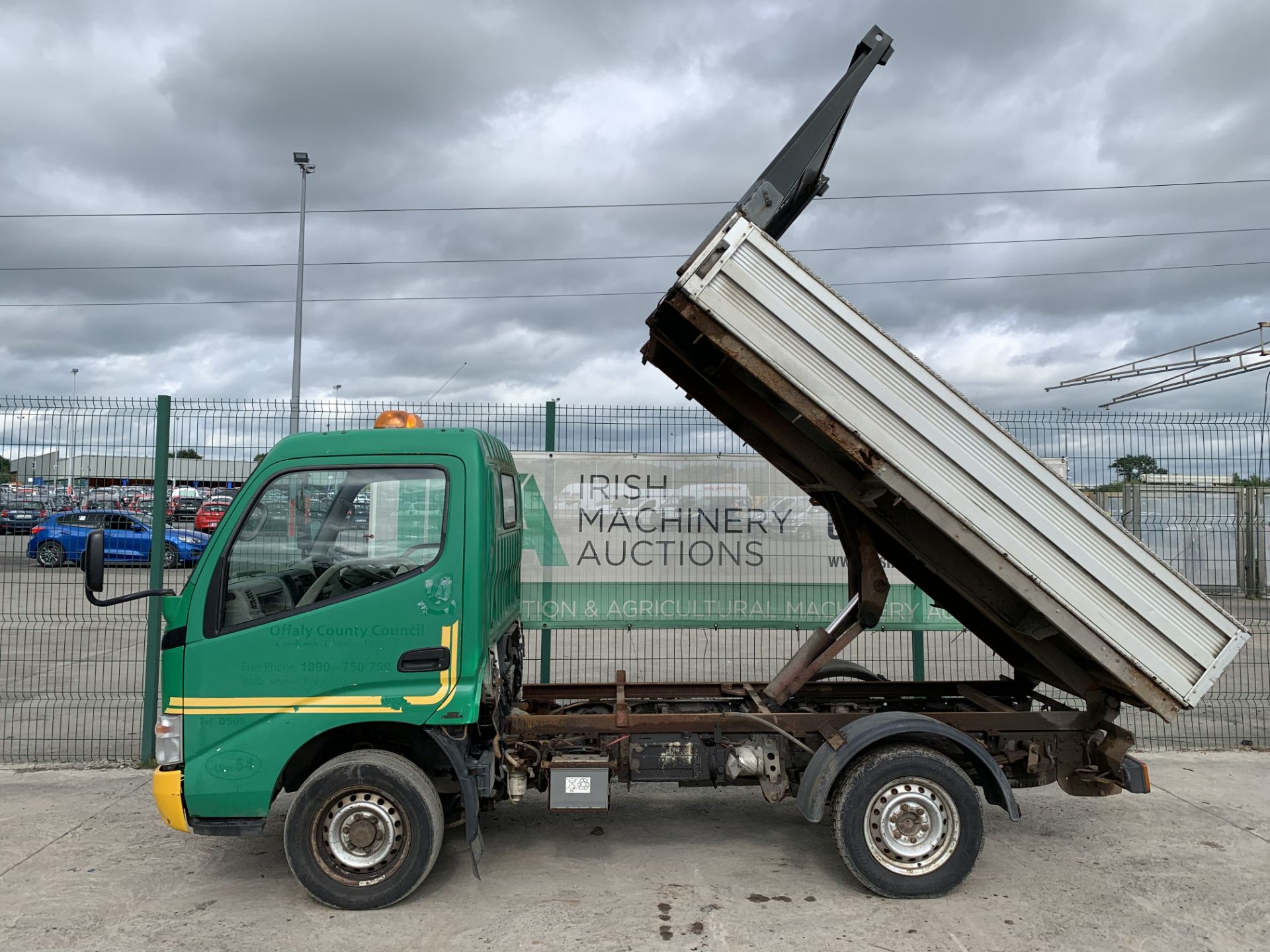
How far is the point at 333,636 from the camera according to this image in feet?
14.1

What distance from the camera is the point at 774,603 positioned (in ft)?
24.6

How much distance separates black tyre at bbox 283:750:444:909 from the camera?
4.30m

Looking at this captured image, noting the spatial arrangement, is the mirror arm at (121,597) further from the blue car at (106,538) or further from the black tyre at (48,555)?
the black tyre at (48,555)

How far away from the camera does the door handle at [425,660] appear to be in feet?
14.0

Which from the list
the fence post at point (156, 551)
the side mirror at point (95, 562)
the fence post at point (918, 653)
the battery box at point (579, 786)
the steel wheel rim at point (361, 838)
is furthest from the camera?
the fence post at point (918, 653)

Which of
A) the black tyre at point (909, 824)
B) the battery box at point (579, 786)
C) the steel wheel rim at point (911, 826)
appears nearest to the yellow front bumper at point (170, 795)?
the battery box at point (579, 786)

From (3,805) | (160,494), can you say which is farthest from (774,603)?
(3,805)

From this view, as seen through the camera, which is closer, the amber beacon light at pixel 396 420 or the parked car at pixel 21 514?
the amber beacon light at pixel 396 420

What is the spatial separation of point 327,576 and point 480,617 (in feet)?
2.71

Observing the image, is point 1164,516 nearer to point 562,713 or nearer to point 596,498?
point 596,498

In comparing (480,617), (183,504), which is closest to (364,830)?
(480,617)

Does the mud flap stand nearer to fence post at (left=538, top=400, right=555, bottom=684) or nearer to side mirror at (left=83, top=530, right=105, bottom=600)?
side mirror at (left=83, top=530, right=105, bottom=600)

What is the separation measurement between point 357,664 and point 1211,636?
421 cm

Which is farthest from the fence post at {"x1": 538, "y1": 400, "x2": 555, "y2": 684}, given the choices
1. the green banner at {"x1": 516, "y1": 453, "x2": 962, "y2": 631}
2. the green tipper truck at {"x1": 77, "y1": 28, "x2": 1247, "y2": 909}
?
the green tipper truck at {"x1": 77, "y1": 28, "x2": 1247, "y2": 909}
